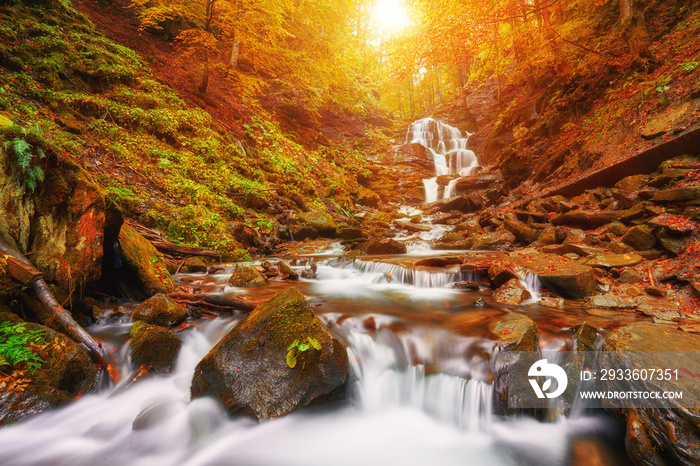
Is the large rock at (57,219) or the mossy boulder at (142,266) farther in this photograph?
the mossy boulder at (142,266)

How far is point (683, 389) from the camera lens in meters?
2.31

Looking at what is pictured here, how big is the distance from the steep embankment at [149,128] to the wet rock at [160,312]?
5.70 feet

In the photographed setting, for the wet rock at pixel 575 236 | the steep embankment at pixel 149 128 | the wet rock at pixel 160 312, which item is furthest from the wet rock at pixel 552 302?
the steep embankment at pixel 149 128

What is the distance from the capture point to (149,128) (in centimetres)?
1012

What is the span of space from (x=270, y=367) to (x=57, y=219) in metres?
3.29

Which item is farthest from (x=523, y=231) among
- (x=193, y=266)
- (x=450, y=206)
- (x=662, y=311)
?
(x=193, y=266)

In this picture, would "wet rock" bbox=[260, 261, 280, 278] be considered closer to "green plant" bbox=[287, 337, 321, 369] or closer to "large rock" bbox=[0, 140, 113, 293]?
"large rock" bbox=[0, 140, 113, 293]

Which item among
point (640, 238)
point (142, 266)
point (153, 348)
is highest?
point (640, 238)

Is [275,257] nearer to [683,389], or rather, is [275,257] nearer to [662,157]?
[683,389]

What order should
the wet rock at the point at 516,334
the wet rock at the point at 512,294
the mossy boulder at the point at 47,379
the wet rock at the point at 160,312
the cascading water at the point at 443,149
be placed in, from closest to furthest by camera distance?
the mossy boulder at the point at 47,379 < the wet rock at the point at 516,334 < the wet rock at the point at 160,312 < the wet rock at the point at 512,294 < the cascading water at the point at 443,149

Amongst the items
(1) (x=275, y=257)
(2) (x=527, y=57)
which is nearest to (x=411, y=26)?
(2) (x=527, y=57)

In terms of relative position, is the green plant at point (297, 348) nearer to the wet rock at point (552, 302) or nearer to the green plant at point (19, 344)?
the green plant at point (19, 344)

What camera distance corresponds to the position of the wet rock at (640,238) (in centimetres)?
564

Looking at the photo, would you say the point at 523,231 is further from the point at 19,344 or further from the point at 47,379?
the point at 19,344
